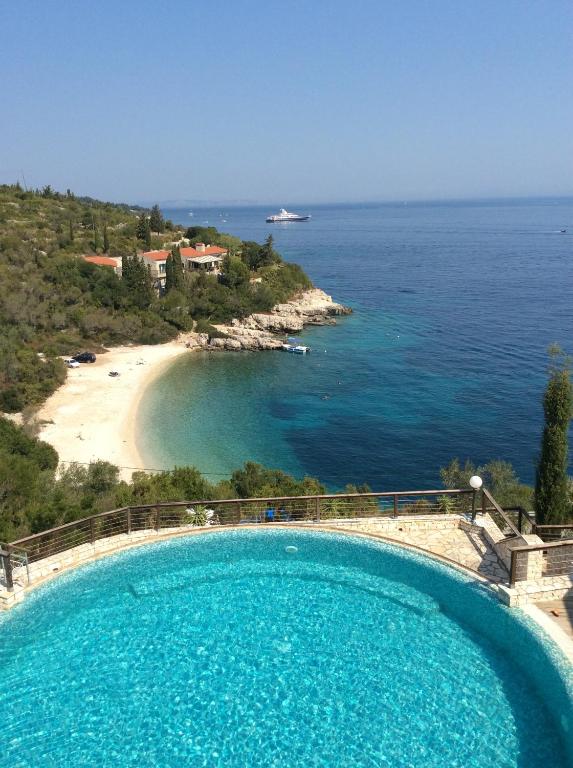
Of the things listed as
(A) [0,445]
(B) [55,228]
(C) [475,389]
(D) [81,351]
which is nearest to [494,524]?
(A) [0,445]

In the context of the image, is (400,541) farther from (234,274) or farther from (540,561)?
(234,274)

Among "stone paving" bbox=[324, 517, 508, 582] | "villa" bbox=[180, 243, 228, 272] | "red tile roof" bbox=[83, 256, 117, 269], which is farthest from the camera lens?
"villa" bbox=[180, 243, 228, 272]

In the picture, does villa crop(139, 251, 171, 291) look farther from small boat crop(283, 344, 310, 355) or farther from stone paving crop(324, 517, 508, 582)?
stone paving crop(324, 517, 508, 582)

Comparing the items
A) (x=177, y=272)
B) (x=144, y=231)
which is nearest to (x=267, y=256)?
(x=144, y=231)

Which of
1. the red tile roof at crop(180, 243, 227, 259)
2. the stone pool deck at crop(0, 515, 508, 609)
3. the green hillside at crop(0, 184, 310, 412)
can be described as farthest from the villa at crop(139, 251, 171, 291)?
the stone pool deck at crop(0, 515, 508, 609)

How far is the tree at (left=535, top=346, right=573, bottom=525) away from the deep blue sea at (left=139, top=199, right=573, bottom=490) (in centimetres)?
1126

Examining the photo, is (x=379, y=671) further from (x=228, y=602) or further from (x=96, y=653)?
(x=96, y=653)

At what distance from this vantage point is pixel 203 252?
6556cm

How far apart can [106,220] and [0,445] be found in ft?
190

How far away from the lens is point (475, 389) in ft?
131

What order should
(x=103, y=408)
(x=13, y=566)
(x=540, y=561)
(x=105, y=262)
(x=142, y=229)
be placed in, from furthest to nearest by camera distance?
(x=142, y=229) → (x=105, y=262) → (x=103, y=408) → (x=13, y=566) → (x=540, y=561)

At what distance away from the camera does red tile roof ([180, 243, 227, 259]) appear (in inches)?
2512

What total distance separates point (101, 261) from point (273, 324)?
17.9m

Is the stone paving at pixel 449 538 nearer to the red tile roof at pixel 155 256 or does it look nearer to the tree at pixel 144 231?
the red tile roof at pixel 155 256
